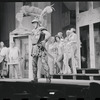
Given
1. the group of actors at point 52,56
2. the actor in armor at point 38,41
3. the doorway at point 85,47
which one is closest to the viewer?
the actor in armor at point 38,41

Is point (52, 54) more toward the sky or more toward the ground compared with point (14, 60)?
more toward the sky

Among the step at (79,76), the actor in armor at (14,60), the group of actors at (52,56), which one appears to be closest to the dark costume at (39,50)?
the group of actors at (52,56)

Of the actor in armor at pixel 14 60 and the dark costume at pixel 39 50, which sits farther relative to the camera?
the actor in armor at pixel 14 60

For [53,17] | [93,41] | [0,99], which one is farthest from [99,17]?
[0,99]

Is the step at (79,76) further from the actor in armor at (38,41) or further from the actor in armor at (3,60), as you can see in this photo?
the actor in armor at (3,60)

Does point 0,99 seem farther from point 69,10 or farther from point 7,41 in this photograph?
point 69,10

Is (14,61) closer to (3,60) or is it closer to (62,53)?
(3,60)

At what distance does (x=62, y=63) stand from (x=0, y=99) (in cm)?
239

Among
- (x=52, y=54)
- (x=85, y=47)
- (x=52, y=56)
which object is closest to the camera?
(x=85, y=47)

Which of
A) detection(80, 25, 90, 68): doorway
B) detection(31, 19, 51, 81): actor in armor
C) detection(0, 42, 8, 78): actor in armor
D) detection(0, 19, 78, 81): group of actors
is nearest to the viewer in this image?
detection(31, 19, 51, 81): actor in armor

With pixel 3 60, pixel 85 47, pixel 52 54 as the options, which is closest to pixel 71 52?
pixel 85 47

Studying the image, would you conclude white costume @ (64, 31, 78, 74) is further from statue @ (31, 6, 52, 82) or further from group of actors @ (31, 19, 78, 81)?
statue @ (31, 6, 52, 82)

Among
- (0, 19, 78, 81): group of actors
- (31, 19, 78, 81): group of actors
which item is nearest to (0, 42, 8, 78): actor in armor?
(0, 19, 78, 81): group of actors

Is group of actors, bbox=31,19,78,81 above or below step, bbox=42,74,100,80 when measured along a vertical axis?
above
